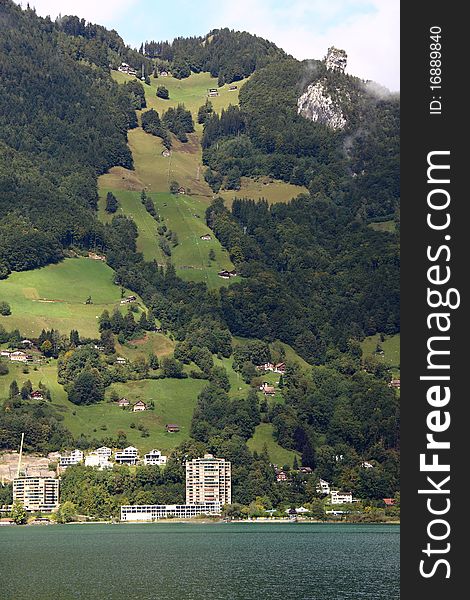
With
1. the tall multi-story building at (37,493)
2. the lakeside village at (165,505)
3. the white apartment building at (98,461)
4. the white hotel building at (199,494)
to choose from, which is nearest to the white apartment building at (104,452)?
the lakeside village at (165,505)

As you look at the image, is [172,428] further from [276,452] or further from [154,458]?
[276,452]

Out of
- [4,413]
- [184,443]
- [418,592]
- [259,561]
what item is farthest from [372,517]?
[418,592]

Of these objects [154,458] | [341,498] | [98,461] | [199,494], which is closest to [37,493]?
[98,461]

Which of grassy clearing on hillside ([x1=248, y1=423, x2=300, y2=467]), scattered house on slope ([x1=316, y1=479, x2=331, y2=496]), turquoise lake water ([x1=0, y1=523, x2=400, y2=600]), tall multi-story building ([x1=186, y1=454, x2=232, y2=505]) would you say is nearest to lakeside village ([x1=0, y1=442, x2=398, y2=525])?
tall multi-story building ([x1=186, y1=454, x2=232, y2=505])

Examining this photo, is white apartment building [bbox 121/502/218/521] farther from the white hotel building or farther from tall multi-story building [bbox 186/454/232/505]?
tall multi-story building [bbox 186/454/232/505]

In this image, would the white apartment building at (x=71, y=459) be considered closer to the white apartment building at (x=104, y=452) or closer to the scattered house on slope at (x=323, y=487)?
the white apartment building at (x=104, y=452)

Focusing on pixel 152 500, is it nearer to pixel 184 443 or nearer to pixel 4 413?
pixel 184 443
